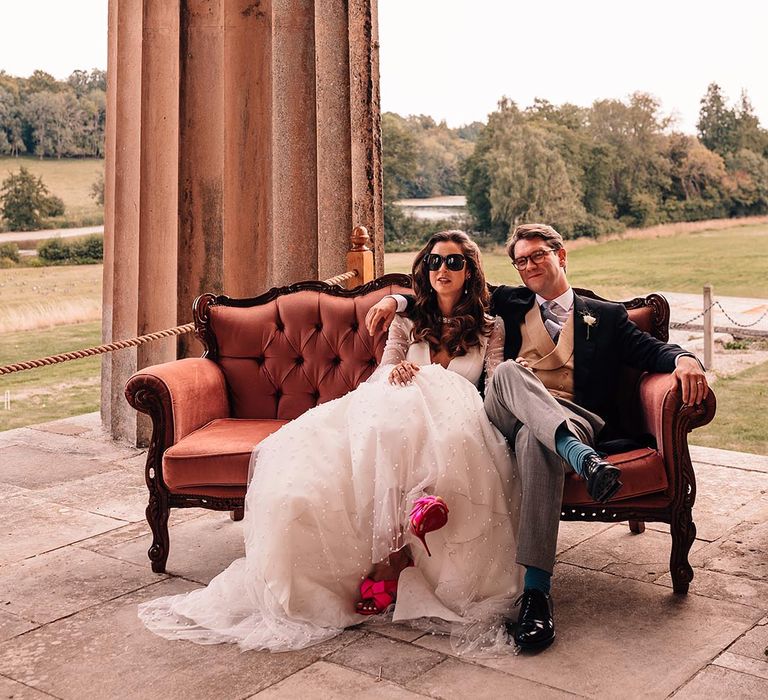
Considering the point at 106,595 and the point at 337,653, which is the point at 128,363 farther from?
the point at 337,653

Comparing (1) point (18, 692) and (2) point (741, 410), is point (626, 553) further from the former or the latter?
(2) point (741, 410)

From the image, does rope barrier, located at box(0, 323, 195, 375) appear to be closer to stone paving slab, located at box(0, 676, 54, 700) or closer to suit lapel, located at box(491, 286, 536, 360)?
suit lapel, located at box(491, 286, 536, 360)

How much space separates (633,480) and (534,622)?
1.86 ft

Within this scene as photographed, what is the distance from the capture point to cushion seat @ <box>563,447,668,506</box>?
9.70 feet

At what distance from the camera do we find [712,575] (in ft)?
10.6

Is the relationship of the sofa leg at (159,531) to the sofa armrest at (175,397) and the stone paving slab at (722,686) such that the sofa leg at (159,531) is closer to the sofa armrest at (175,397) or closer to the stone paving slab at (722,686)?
the sofa armrest at (175,397)

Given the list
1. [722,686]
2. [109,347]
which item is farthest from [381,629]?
[109,347]

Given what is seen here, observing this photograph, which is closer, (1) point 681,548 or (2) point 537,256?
(1) point 681,548

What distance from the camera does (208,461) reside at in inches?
127

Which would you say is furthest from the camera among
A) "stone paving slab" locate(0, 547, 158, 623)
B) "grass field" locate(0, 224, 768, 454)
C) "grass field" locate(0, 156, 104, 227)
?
"grass field" locate(0, 156, 104, 227)

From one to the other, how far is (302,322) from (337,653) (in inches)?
61.2

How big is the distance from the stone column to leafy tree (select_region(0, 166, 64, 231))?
144 cm

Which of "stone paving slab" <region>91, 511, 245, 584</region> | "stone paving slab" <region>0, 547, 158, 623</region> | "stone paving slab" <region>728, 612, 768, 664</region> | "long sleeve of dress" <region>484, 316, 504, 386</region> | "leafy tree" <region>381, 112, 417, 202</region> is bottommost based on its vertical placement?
"stone paving slab" <region>0, 547, 158, 623</region>

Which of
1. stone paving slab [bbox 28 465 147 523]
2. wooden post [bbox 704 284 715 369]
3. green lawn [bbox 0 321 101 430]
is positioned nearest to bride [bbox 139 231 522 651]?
stone paving slab [bbox 28 465 147 523]
